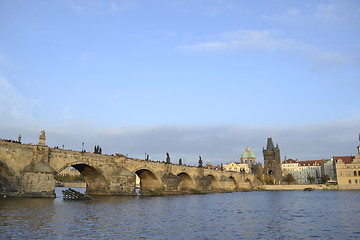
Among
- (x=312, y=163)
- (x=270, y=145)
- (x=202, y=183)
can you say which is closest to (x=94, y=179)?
(x=202, y=183)

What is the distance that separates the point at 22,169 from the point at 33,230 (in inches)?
935

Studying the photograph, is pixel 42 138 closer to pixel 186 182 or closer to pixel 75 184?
pixel 186 182

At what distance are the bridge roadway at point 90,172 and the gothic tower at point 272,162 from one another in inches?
3329

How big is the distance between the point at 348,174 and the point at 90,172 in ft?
303

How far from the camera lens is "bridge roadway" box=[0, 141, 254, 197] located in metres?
39.6

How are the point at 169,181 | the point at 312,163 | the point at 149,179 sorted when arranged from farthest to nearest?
1. the point at 312,163
2. the point at 149,179
3. the point at 169,181

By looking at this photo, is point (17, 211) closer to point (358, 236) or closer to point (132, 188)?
point (358, 236)

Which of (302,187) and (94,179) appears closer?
(94,179)

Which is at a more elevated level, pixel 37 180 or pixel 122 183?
pixel 37 180

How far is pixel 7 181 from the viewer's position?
132ft

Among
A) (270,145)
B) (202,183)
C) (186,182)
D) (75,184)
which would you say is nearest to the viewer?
(202,183)

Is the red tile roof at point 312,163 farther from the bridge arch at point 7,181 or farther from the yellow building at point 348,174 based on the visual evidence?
the bridge arch at point 7,181

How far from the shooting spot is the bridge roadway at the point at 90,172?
39562 mm

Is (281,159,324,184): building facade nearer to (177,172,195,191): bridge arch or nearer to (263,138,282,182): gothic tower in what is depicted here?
(263,138,282,182): gothic tower
